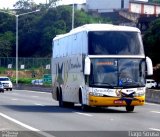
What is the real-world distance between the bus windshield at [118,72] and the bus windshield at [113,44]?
1.31 feet

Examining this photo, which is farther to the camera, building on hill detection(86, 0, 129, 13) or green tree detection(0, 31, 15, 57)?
building on hill detection(86, 0, 129, 13)

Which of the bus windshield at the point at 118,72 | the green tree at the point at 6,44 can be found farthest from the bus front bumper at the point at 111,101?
the green tree at the point at 6,44

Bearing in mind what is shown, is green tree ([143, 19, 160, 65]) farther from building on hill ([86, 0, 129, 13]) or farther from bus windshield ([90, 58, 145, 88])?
building on hill ([86, 0, 129, 13])

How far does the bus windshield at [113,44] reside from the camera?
29062 millimetres

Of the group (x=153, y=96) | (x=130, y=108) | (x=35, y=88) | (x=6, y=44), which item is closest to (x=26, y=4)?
(x=6, y=44)

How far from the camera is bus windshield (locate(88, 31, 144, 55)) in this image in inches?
1144

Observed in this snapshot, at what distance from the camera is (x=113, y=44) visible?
29172mm

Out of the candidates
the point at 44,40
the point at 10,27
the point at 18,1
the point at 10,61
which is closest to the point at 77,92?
the point at 10,61

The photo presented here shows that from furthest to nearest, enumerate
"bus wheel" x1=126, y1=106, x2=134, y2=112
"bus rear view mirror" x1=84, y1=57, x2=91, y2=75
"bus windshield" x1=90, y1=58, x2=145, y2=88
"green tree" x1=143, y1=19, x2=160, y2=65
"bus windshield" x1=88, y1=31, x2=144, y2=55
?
1. "green tree" x1=143, y1=19, x2=160, y2=65
2. "bus wheel" x1=126, y1=106, x2=134, y2=112
3. "bus windshield" x1=88, y1=31, x2=144, y2=55
4. "bus windshield" x1=90, y1=58, x2=145, y2=88
5. "bus rear view mirror" x1=84, y1=57, x2=91, y2=75

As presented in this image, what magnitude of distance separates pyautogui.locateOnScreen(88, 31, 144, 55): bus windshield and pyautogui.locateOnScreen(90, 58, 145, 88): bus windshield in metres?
0.40

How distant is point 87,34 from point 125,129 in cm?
969

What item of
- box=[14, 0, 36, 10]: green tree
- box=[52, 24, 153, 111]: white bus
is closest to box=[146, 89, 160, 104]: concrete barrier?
box=[52, 24, 153, 111]: white bus

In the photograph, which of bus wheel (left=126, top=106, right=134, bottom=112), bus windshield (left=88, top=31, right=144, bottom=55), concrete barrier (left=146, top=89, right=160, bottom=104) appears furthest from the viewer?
concrete barrier (left=146, top=89, right=160, bottom=104)

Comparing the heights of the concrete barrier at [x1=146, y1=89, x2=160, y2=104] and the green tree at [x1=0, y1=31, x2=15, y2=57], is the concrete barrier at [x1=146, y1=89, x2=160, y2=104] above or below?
below
